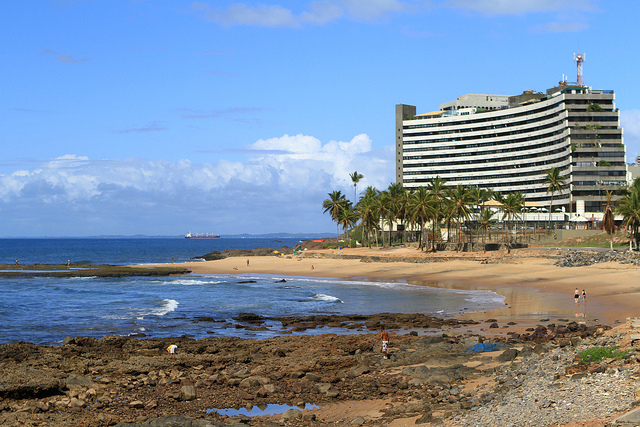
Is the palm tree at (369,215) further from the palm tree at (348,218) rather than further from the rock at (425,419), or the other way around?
the rock at (425,419)

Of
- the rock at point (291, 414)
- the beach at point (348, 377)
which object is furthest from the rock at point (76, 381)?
the rock at point (291, 414)

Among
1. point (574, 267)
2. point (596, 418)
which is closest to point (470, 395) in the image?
point (596, 418)

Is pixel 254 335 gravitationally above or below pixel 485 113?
below

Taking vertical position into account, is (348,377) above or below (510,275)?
below

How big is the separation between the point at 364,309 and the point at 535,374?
24941mm

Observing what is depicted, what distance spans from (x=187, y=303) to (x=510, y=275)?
34.7 m

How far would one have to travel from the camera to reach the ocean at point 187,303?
33.4 m

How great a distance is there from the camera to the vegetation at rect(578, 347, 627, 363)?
1619 centimetres

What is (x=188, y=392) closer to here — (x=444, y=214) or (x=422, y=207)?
(x=422, y=207)

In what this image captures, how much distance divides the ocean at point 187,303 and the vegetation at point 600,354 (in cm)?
1680

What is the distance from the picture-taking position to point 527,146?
547 feet

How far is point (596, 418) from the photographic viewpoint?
40.1 ft

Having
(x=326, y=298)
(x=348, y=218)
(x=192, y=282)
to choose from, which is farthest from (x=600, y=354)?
(x=348, y=218)

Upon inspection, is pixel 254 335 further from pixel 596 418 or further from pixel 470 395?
pixel 596 418
